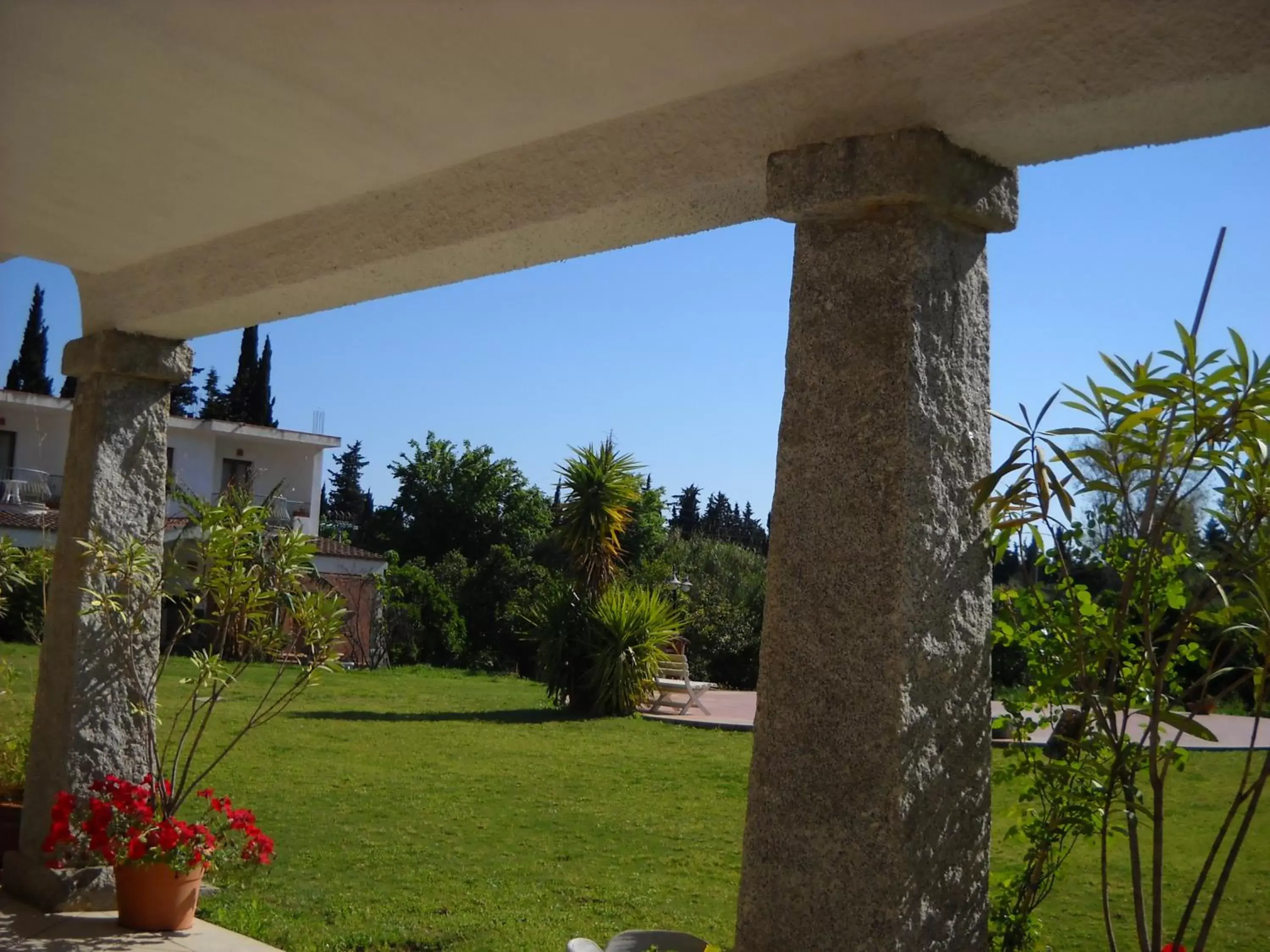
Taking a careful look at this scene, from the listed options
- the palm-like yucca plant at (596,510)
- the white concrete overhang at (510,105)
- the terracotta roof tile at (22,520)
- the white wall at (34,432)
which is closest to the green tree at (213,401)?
the white wall at (34,432)

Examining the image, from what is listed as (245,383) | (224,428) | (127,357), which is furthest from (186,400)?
(127,357)

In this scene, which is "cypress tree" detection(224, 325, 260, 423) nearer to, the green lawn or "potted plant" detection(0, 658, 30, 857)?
the green lawn

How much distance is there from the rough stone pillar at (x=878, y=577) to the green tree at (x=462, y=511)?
101 feet

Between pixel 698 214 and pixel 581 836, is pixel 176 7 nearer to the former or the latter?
pixel 698 214

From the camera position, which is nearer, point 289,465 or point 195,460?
point 195,460

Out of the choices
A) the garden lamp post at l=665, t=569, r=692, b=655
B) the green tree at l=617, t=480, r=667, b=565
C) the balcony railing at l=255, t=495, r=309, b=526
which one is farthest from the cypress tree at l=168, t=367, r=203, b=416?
the garden lamp post at l=665, t=569, r=692, b=655

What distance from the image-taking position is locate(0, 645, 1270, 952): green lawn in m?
5.25

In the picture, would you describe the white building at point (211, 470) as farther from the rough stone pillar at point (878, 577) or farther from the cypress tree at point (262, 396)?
the rough stone pillar at point (878, 577)

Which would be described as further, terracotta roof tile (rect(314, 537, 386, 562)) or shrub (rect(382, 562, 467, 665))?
terracotta roof tile (rect(314, 537, 386, 562))

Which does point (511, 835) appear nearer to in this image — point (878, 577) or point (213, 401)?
point (878, 577)

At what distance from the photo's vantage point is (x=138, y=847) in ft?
14.0

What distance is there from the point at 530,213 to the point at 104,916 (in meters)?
3.36

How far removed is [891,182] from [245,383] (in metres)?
34.7

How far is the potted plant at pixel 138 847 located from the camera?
14.2ft
